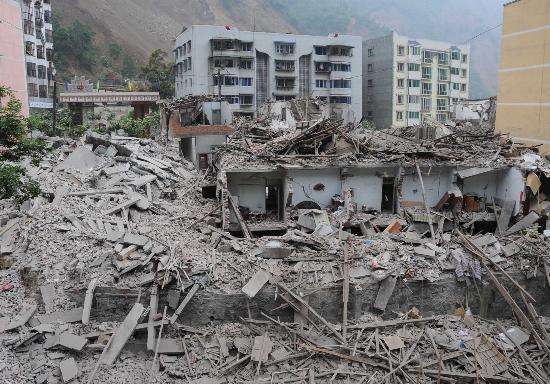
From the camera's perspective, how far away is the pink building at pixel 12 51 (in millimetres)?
25641

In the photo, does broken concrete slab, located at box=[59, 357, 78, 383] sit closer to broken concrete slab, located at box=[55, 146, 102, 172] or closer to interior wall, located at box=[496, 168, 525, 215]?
broken concrete slab, located at box=[55, 146, 102, 172]

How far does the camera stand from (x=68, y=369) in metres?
9.15

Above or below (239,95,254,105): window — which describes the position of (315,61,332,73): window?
above

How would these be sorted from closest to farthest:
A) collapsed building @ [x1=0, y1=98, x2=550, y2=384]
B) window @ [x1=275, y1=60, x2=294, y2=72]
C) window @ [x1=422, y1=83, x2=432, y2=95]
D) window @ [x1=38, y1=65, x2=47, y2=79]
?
collapsed building @ [x1=0, y1=98, x2=550, y2=384]
window @ [x1=38, y1=65, x2=47, y2=79]
window @ [x1=275, y1=60, x2=294, y2=72]
window @ [x1=422, y1=83, x2=432, y2=95]

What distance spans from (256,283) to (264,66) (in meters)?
42.5

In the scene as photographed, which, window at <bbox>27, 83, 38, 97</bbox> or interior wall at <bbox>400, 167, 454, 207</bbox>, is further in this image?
window at <bbox>27, 83, 38, 97</bbox>

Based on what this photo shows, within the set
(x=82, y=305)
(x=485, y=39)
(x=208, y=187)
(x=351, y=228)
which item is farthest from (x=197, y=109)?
(x=485, y=39)

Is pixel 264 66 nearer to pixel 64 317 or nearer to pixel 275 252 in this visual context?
pixel 275 252

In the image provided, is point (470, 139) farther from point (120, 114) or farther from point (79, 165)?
point (120, 114)

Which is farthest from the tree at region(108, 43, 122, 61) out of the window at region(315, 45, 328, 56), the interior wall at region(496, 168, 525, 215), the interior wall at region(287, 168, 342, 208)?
the interior wall at region(496, 168, 525, 215)

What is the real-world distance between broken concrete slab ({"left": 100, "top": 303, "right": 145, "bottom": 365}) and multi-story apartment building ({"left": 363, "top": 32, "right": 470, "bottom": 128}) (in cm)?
4933

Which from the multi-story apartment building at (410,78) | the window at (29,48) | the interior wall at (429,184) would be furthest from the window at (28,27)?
the multi-story apartment building at (410,78)

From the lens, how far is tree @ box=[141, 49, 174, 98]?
54.1 metres

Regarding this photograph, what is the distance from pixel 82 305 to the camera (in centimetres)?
1101
